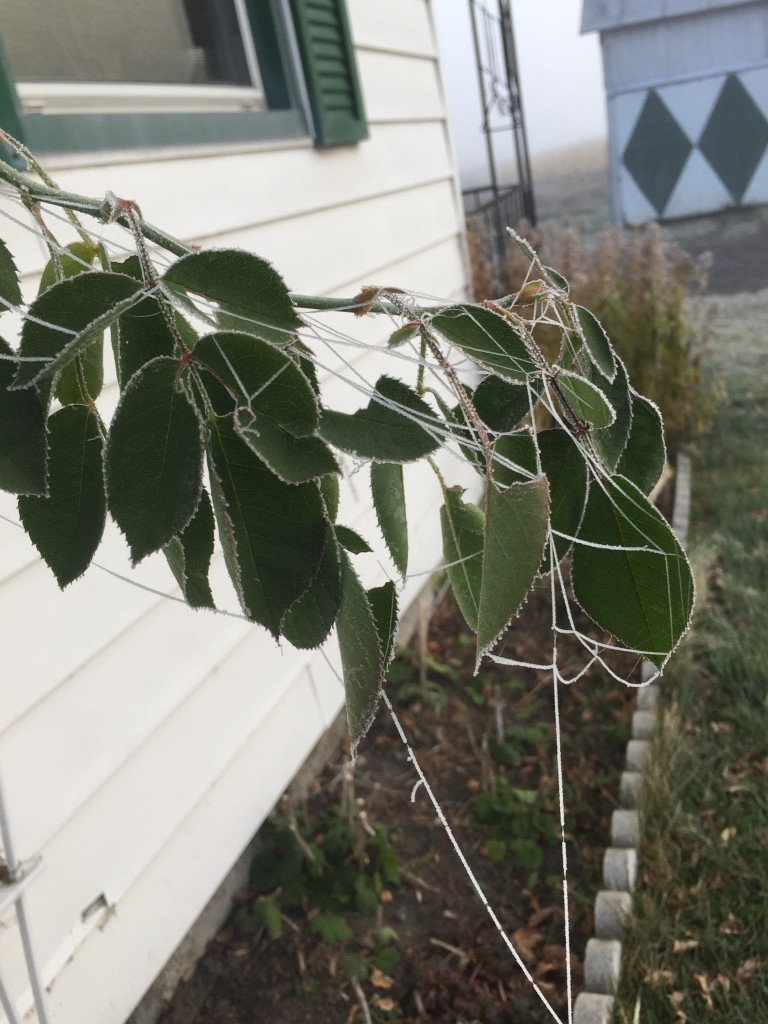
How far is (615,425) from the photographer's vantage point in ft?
1.64

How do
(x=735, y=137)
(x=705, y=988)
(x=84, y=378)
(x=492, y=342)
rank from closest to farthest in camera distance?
(x=492, y=342), (x=84, y=378), (x=705, y=988), (x=735, y=137)

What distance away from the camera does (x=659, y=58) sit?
7500 millimetres

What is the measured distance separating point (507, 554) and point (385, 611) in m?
0.21

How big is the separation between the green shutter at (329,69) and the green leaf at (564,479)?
1.95 meters

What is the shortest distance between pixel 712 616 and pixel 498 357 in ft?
7.69

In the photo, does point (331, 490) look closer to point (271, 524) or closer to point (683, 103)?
point (271, 524)

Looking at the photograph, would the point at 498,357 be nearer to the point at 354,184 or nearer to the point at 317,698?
the point at 317,698

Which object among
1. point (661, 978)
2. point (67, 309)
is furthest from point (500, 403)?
point (661, 978)

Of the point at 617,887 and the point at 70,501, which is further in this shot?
the point at 617,887

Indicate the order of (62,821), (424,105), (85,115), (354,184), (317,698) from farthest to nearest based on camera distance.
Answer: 1. (424,105)
2. (354,184)
3. (317,698)
4. (85,115)
5. (62,821)

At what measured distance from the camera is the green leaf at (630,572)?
43cm

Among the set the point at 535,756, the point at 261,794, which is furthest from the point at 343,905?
the point at 535,756

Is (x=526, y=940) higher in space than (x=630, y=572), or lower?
lower

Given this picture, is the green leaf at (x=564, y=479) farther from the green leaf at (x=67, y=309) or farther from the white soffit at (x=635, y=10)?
the white soffit at (x=635, y=10)
